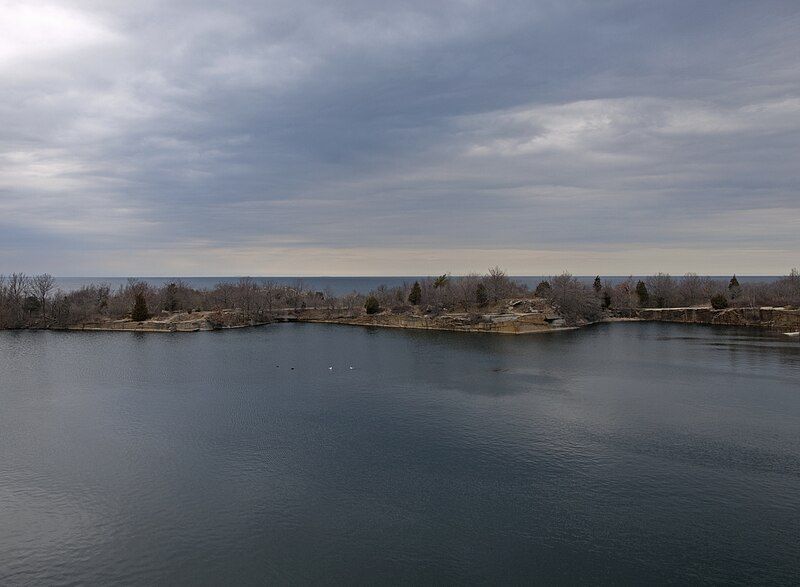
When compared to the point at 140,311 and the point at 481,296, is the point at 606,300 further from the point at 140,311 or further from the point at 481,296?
the point at 140,311

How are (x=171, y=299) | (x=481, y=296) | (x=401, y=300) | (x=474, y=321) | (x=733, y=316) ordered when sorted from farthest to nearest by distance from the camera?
(x=401, y=300) < (x=171, y=299) < (x=481, y=296) < (x=733, y=316) < (x=474, y=321)

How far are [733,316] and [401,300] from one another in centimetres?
7998

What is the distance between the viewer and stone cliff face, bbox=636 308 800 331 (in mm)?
109006

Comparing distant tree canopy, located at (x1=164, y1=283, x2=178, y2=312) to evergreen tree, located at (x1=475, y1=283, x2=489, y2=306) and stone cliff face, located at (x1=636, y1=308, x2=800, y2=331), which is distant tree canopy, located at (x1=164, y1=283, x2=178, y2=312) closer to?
evergreen tree, located at (x1=475, y1=283, x2=489, y2=306)

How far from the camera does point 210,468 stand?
32.3m

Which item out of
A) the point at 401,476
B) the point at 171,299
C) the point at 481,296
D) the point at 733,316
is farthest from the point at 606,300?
the point at 401,476

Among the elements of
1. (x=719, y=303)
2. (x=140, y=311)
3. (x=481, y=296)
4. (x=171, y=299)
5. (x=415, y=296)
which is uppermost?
(x=171, y=299)

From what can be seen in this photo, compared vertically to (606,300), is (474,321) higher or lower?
→ lower

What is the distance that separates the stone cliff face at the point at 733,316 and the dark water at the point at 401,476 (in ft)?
195

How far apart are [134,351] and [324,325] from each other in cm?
5097

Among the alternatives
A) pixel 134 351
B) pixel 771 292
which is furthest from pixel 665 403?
pixel 771 292

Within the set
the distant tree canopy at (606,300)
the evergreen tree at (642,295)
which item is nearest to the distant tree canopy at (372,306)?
the distant tree canopy at (606,300)

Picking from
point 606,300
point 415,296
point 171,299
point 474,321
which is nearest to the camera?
point 474,321

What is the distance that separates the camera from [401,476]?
30.8 metres
